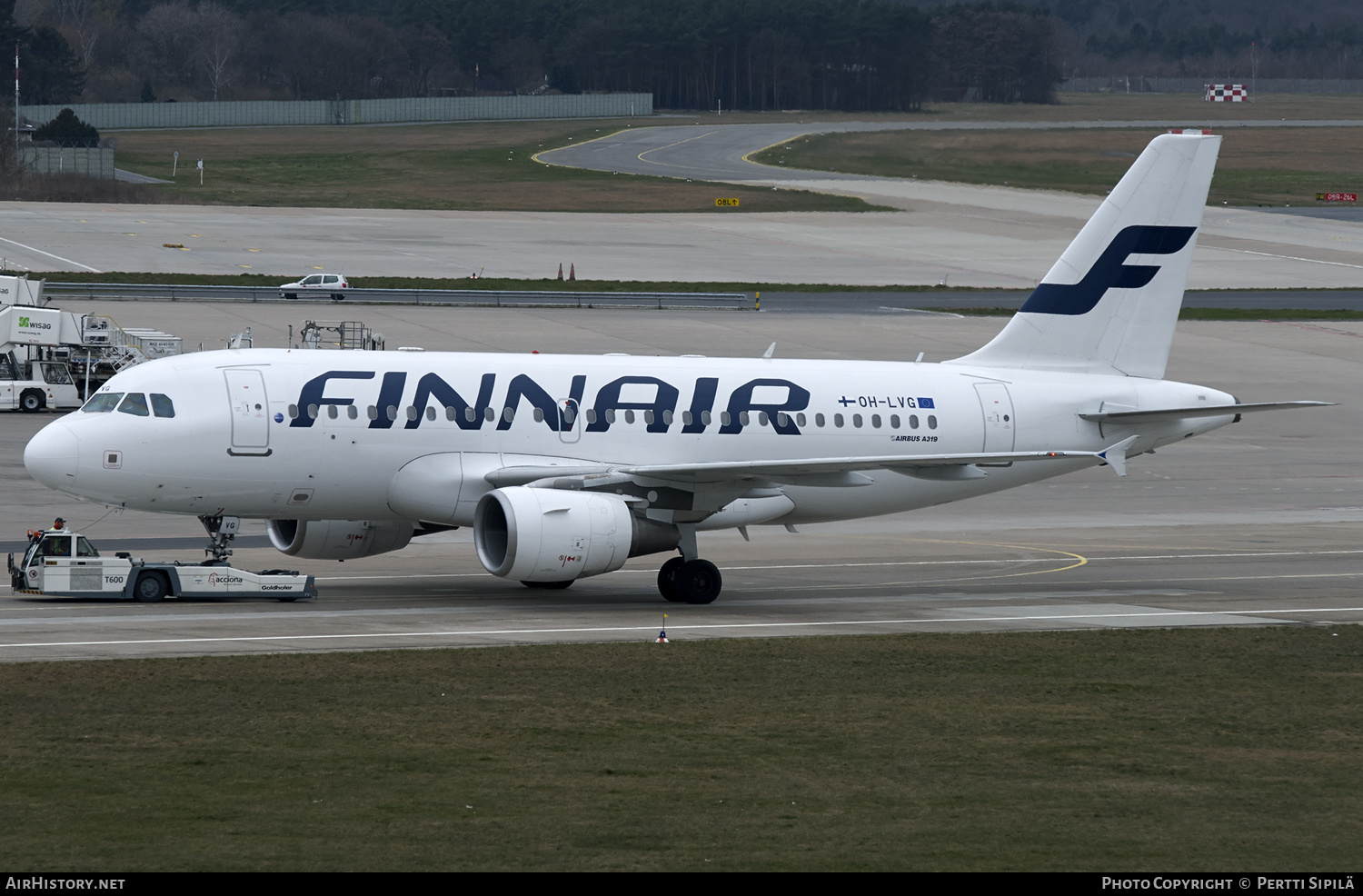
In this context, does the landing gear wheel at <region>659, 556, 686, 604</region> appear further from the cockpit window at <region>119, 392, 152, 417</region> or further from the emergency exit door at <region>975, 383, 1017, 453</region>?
the cockpit window at <region>119, 392, 152, 417</region>

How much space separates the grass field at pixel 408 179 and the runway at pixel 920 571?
228 feet

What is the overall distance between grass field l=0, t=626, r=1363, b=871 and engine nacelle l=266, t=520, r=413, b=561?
901 cm

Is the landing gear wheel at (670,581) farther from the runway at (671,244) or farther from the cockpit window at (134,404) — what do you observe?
the runway at (671,244)

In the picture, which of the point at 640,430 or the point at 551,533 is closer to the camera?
the point at 551,533

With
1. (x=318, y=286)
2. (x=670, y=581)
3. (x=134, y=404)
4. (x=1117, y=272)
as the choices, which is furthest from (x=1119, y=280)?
(x=318, y=286)

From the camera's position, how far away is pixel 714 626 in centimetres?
3244

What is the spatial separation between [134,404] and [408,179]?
132012mm

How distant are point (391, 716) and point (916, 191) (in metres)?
138

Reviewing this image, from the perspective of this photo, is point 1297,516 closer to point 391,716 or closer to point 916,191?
point 391,716

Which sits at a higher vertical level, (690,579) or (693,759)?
(693,759)

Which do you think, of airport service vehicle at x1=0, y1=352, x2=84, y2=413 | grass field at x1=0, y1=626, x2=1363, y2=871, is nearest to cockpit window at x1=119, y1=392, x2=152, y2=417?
grass field at x1=0, y1=626, x2=1363, y2=871

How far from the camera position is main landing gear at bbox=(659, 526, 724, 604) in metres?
35.6

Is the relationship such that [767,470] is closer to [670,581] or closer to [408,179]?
[670,581]

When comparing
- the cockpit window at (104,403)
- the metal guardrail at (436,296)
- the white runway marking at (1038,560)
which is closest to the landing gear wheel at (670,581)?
the white runway marking at (1038,560)
